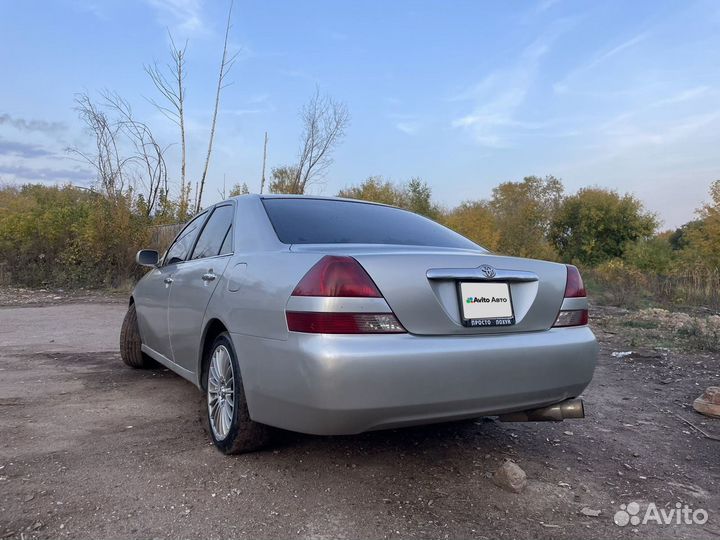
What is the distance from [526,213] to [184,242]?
122 feet

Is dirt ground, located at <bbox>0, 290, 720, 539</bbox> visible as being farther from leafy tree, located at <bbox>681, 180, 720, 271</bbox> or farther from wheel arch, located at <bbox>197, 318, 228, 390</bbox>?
leafy tree, located at <bbox>681, 180, 720, 271</bbox>

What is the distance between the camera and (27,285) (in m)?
13.2

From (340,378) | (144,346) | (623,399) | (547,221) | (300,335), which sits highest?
(547,221)

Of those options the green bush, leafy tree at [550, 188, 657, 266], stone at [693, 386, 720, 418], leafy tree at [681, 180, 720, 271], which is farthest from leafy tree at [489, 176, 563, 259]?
stone at [693, 386, 720, 418]

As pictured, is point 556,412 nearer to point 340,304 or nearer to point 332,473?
point 332,473

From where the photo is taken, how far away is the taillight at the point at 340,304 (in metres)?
2.17

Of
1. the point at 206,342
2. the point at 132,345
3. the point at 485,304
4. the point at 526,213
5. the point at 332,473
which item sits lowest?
the point at 332,473

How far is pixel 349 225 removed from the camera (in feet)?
10.2

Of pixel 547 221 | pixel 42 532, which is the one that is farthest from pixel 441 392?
pixel 547 221

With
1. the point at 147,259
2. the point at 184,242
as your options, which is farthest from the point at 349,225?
the point at 147,259

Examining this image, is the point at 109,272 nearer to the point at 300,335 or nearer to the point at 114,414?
the point at 114,414

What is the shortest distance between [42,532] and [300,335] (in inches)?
47.6

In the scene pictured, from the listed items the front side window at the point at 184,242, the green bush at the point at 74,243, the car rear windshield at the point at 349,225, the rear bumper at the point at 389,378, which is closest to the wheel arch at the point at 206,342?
the rear bumper at the point at 389,378

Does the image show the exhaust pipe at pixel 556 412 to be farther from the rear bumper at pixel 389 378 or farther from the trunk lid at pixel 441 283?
the trunk lid at pixel 441 283
